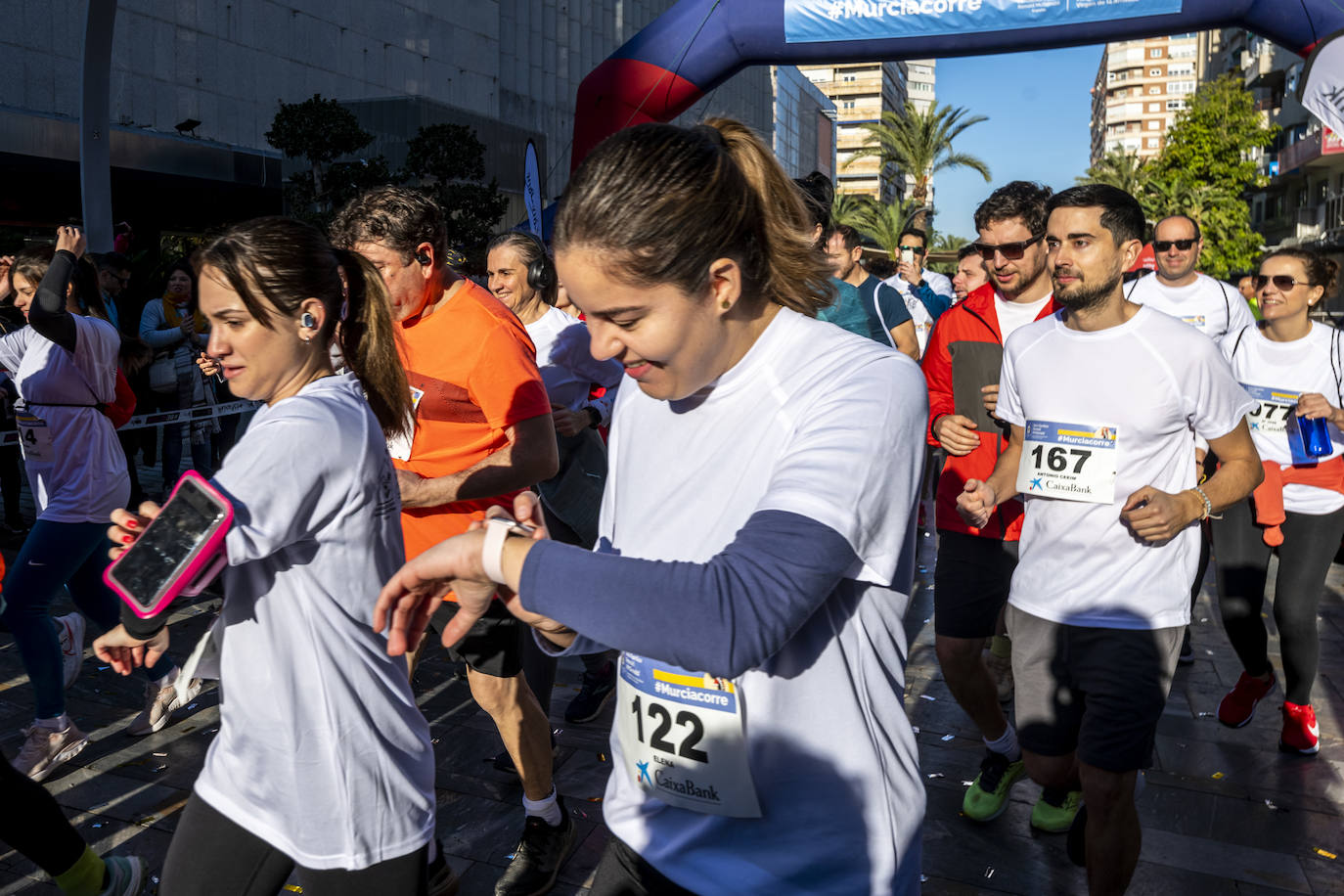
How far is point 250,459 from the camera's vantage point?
79.4 inches

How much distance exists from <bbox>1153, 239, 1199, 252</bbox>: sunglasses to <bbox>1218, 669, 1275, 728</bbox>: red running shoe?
2349 mm

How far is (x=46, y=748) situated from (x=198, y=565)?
303 centimetres

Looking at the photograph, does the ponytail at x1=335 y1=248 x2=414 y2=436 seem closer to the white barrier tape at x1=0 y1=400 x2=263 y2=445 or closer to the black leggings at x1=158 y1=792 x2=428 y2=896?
the black leggings at x1=158 y1=792 x2=428 y2=896

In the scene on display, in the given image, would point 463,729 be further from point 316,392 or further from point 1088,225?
point 1088,225

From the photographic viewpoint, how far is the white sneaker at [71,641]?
15.4 ft

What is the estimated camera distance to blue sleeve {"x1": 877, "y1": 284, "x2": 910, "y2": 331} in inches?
233

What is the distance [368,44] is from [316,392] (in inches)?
1157

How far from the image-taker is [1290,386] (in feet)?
16.2

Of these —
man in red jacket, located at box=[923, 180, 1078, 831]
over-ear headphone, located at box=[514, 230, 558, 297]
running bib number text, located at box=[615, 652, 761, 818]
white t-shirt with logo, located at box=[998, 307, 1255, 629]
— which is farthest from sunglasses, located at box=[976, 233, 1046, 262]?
running bib number text, located at box=[615, 652, 761, 818]

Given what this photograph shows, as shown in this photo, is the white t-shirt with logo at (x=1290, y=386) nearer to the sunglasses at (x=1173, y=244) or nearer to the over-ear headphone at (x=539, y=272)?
the sunglasses at (x=1173, y=244)

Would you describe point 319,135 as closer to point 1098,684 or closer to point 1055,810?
point 1055,810

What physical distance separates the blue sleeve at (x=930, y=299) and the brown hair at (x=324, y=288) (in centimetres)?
790

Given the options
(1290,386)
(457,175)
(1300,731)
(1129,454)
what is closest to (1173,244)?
(1290,386)

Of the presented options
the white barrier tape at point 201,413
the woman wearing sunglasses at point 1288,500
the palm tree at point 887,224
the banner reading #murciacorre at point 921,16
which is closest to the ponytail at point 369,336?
the woman wearing sunglasses at point 1288,500
